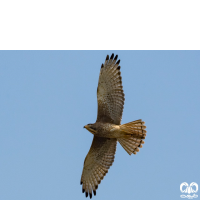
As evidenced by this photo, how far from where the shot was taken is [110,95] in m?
9.80

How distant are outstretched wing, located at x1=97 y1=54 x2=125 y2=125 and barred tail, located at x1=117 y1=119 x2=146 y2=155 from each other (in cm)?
30

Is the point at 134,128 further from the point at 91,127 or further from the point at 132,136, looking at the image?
the point at 91,127

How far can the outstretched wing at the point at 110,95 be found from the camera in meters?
9.77

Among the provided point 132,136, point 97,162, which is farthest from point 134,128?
point 97,162

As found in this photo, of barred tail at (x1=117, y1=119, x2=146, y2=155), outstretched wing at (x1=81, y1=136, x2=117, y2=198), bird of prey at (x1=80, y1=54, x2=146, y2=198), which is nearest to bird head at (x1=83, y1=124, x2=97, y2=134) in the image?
bird of prey at (x1=80, y1=54, x2=146, y2=198)

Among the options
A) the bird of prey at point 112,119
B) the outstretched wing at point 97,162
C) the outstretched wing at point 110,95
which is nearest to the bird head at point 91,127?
the bird of prey at point 112,119

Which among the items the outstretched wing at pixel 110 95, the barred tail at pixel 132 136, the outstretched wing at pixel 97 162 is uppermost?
the outstretched wing at pixel 110 95

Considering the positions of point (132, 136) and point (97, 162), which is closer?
point (132, 136)

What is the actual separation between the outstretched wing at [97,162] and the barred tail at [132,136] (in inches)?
14.1

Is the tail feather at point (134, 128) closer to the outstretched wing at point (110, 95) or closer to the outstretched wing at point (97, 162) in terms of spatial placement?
the outstretched wing at point (110, 95)

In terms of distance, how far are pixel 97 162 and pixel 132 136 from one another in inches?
52.5

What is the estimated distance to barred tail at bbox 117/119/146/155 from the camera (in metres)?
9.73
